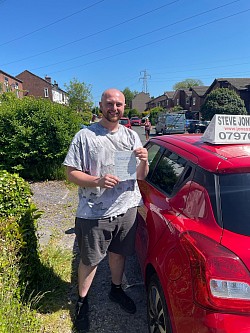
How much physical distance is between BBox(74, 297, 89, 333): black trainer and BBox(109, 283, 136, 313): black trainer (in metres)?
0.34

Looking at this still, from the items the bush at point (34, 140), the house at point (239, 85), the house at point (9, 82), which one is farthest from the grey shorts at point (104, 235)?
the house at point (239, 85)

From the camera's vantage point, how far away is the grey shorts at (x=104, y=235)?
89.7 inches

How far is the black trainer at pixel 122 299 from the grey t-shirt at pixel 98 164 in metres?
0.92

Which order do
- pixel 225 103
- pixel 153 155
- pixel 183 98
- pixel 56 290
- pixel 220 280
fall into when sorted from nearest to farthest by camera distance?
1. pixel 220 280
2. pixel 56 290
3. pixel 153 155
4. pixel 225 103
5. pixel 183 98

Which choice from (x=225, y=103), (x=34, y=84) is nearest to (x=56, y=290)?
(x=225, y=103)

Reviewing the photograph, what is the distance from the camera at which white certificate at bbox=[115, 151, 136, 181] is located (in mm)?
2123

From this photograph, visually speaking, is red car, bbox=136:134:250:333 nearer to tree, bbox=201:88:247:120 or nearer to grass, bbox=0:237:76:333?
grass, bbox=0:237:76:333

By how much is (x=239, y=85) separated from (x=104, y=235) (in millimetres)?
42829

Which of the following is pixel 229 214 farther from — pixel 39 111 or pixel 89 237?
pixel 39 111

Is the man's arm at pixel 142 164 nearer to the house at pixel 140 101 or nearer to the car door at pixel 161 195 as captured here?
the car door at pixel 161 195

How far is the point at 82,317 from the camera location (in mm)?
2377

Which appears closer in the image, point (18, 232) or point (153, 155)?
point (18, 232)

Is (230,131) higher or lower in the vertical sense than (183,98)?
lower

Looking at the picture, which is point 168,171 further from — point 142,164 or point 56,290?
point 56,290
